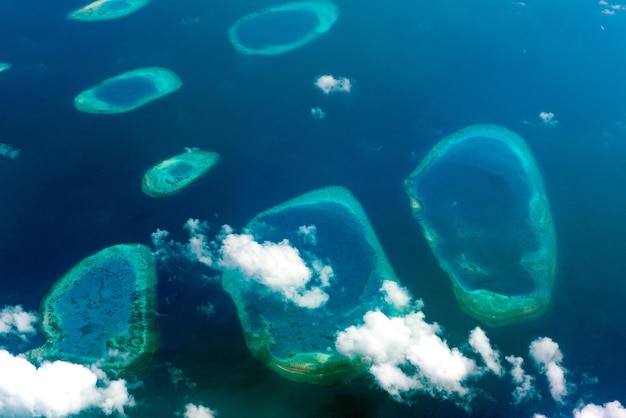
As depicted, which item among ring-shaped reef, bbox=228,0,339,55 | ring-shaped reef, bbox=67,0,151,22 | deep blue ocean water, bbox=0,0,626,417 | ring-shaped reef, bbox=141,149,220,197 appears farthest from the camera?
ring-shaped reef, bbox=67,0,151,22

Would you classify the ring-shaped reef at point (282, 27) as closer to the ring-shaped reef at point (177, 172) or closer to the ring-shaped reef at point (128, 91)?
the ring-shaped reef at point (128, 91)

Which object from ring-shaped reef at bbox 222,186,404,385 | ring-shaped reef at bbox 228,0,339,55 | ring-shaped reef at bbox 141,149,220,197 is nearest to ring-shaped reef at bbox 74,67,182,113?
ring-shaped reef at bbox 228,0,339,55

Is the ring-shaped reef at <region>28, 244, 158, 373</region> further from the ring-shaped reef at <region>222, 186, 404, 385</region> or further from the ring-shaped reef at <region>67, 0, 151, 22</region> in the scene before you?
the ring-shaped reef at <region>67, 0, 151, 22</region>

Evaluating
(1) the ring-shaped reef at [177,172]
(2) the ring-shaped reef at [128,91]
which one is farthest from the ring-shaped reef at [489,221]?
(2) the ring-shaped reef at [128,91]

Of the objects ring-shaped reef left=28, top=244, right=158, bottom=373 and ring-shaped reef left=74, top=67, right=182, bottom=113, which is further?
ring-shaped reef left=74, top=67, right=182, bottom=113

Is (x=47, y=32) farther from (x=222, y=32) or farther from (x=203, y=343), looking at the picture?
(x=203, y=343)

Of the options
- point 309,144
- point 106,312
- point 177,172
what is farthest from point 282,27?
point 106,312

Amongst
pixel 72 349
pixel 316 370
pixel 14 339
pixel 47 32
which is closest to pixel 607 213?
pixel 316 370
